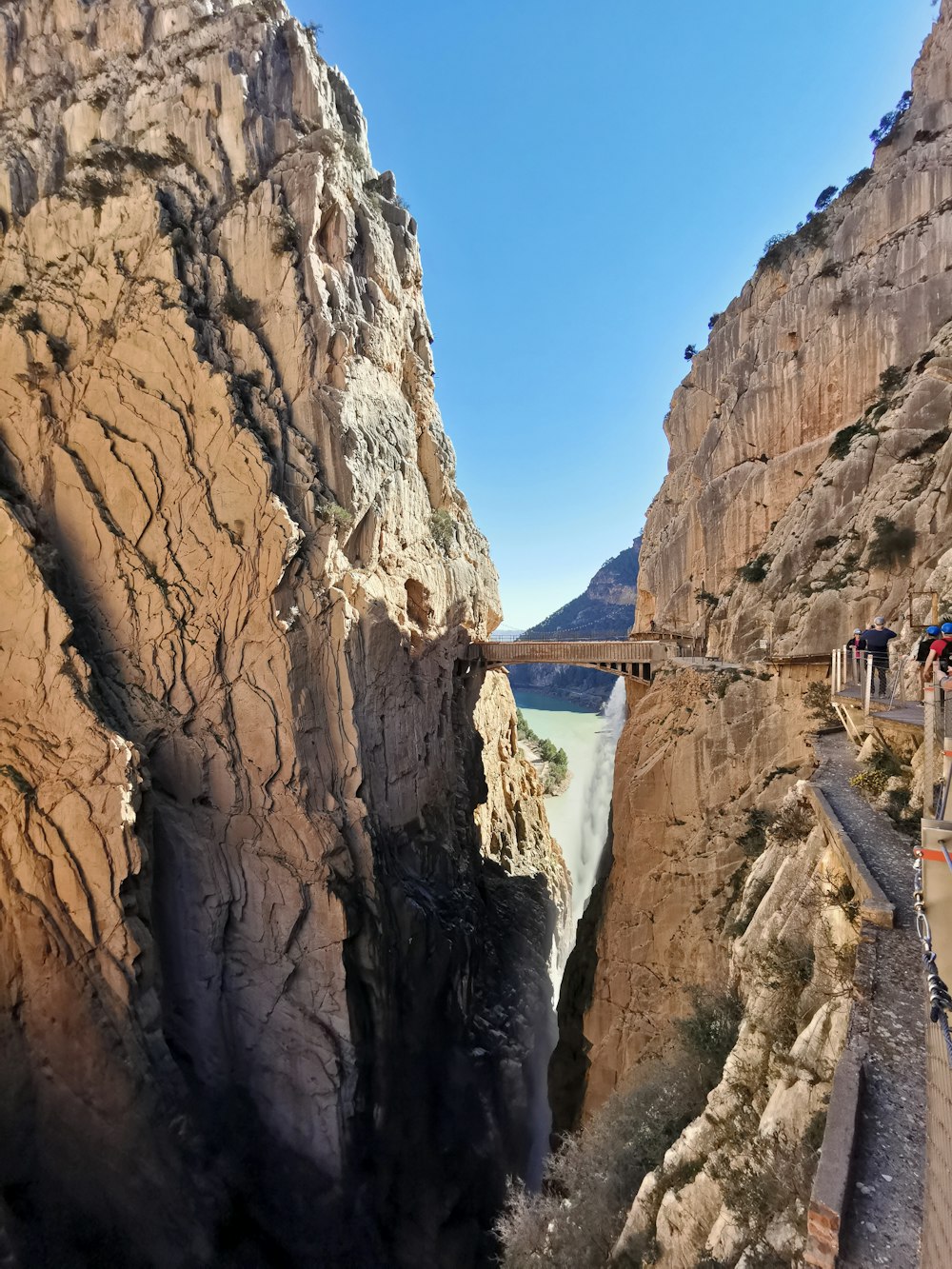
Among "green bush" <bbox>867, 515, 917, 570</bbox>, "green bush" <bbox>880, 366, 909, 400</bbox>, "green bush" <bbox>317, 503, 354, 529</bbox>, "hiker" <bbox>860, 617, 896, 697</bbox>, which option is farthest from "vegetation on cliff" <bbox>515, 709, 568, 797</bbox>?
"hiker" <bbox>860, 617, 896, 697</bbox>

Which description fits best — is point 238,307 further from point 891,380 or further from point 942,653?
point 891,380

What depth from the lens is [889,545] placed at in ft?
44.1

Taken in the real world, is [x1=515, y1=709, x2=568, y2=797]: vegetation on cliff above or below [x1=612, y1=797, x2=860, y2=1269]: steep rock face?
below

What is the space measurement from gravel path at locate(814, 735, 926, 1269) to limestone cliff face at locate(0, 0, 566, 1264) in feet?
38.1

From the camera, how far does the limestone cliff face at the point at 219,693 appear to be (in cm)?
1136

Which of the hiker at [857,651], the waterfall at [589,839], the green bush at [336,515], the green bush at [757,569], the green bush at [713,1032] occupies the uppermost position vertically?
the green bush at [336,515]

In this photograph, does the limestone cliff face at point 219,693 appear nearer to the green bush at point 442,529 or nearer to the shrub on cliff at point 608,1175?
the green bush at point 442,529

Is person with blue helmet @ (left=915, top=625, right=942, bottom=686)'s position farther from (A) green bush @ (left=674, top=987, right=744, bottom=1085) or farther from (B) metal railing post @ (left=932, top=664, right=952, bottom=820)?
(A) green bush @ (left=674, top=987, right=744, bottom=1085)

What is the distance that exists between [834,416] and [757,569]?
5477mm

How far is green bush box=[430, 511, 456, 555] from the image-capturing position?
20.2 metres

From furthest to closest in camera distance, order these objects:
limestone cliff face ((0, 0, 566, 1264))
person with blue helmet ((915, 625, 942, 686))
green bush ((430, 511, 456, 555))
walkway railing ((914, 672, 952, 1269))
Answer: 1. green bush ((430, 511, 456, 555))
2. limestone cliff face ((0, 0, 566, 1264))
3. person with blue helmet ((915, 625, 942, 686))
4. walkway railing ((914, 672, 952, 1269))

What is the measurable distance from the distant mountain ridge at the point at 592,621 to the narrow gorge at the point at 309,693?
6511 cm

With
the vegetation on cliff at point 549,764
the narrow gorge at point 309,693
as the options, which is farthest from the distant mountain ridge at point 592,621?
the narrow gorge at point 309,693

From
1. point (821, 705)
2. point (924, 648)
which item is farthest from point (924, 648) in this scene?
point (821, 705)
